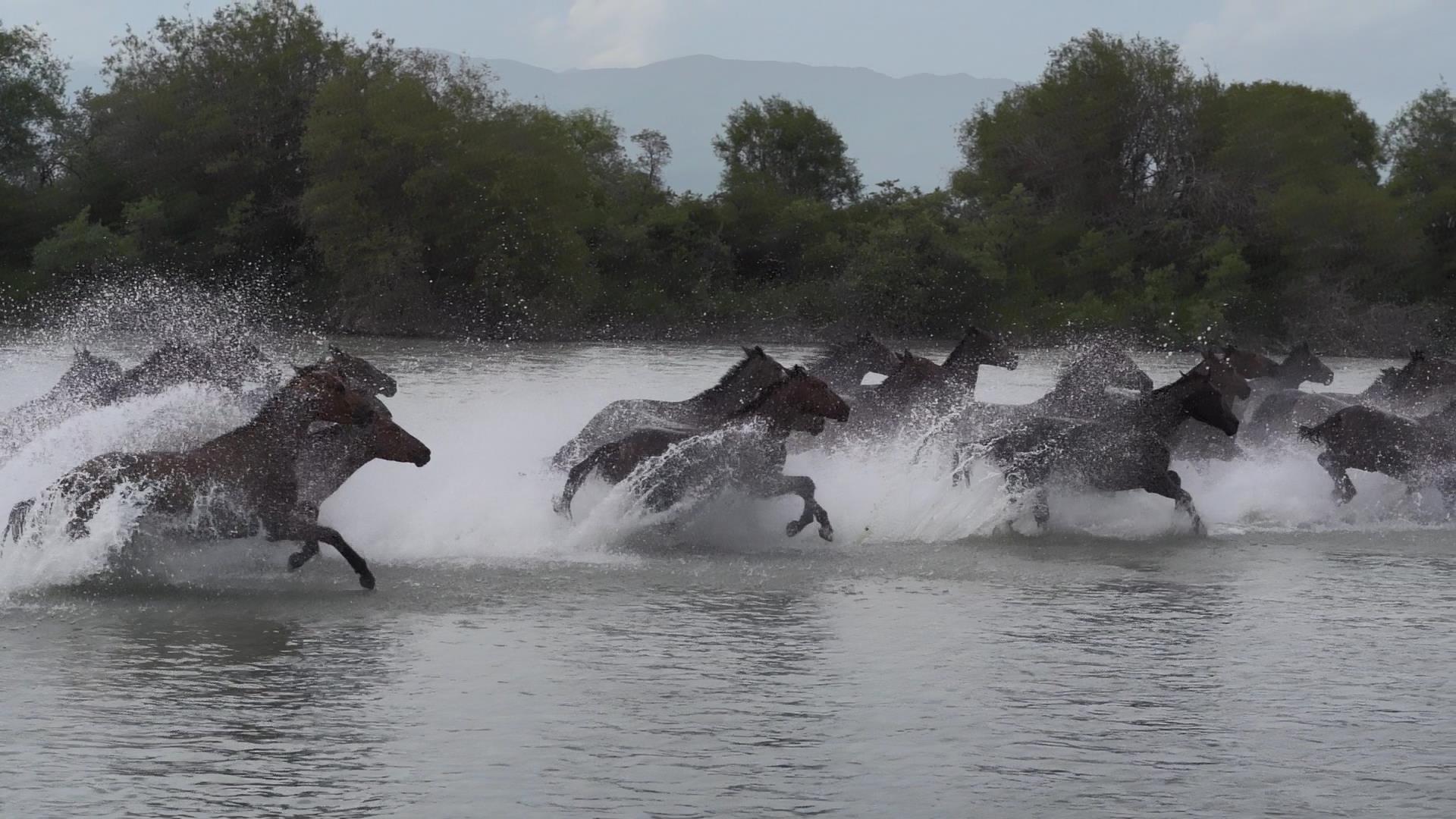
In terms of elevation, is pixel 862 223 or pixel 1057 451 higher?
pixel 862 223

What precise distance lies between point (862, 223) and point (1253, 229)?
13340 mm

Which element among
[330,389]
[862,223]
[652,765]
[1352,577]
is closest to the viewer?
[652,765]

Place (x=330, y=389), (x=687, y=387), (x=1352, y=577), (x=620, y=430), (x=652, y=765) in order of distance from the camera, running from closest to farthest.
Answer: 1. (x=652, y=765)
2. (x=330, y=389)
3. (x=1352, y=577)
4. (x=620, y=430)
5. (x=687, y=387)

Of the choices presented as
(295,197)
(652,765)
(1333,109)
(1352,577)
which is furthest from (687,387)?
(1333,109)

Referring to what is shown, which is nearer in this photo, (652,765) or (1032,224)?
(652,765)

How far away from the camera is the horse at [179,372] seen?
1497cm

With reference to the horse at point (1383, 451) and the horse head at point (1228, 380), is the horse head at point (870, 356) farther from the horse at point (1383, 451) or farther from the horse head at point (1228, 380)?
the horse at point (1383, 451)

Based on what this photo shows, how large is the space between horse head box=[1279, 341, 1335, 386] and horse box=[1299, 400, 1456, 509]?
14.5ft

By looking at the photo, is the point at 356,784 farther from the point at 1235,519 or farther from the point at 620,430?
the point at 1235,519

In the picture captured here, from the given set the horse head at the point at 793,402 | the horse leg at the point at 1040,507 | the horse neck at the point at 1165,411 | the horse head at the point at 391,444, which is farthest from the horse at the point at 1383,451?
the horse head at the point at 391,444

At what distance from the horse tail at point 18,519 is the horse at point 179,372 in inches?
124

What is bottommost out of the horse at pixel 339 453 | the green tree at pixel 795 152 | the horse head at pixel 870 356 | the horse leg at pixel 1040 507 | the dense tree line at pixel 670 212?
the horse leg at pixel 1040 507

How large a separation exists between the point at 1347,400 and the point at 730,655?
1105cm

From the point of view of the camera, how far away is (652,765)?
8.02 meters
